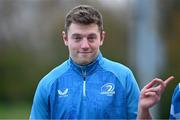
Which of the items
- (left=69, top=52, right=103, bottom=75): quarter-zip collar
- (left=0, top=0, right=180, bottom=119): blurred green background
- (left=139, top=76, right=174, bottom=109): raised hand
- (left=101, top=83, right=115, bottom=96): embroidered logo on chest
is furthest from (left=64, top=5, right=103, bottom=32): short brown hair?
(left=0, top=0, right=180, bottom=119): blurred green background

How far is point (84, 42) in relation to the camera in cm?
392

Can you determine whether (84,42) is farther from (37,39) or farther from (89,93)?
(37,39)

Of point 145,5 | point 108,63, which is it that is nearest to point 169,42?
point 145,5

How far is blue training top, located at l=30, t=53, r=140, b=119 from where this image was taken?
3.94m

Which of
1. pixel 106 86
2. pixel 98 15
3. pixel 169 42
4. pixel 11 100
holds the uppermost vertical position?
pixel 98 15

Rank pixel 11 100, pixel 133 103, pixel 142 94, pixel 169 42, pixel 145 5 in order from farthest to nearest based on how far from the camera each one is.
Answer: pixel 11 100, pixel 169 42, pixel 145 5, pixel 133 103, pixel 142 94

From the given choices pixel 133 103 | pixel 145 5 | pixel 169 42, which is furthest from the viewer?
pixel 169 42

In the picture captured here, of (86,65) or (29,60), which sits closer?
(86,65)

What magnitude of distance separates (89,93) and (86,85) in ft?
0.17

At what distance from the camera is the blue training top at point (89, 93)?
12.9 feet

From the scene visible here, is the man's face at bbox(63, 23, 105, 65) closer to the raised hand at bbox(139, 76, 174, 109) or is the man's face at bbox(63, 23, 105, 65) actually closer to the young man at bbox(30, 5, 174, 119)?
the young man at bbox(30, 5, 174, 119)

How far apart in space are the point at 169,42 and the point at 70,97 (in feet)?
42.0

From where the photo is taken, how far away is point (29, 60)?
2192 cm

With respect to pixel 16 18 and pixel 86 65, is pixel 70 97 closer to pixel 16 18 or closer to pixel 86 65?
pixel 86 65
